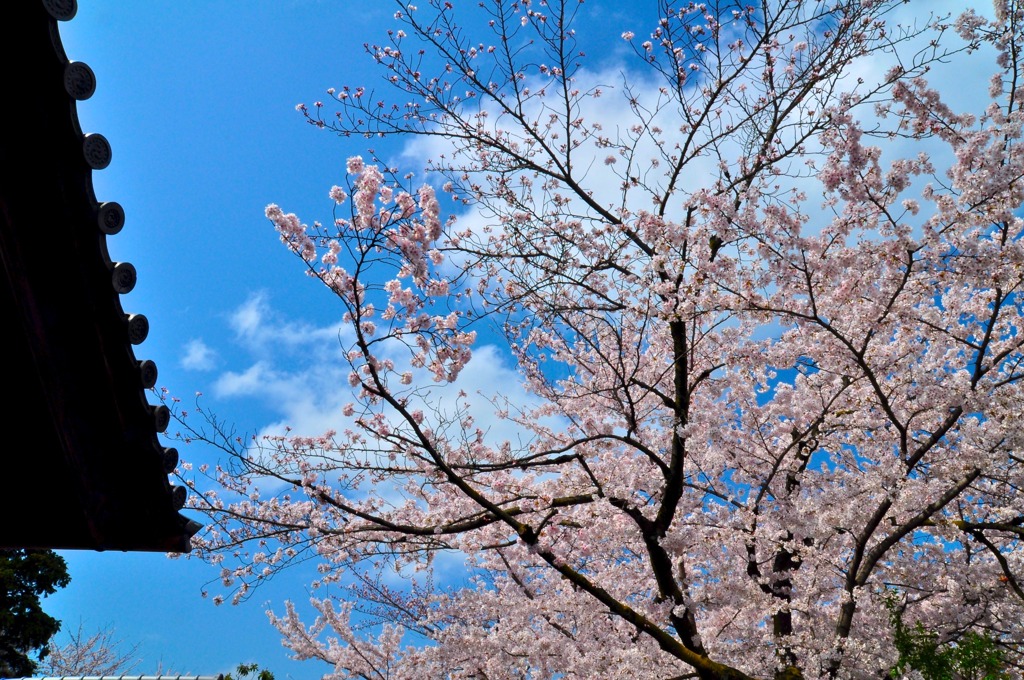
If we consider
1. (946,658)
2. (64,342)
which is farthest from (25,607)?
(946,658)

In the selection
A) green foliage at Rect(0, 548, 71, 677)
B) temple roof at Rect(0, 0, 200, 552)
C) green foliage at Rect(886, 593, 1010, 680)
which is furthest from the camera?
green foliage at Rect(0, 548, 71, 677)

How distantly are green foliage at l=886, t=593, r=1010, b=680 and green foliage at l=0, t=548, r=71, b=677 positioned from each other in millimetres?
16588

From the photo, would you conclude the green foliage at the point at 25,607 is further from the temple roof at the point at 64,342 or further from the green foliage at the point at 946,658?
the green foliage at the point at 946,658

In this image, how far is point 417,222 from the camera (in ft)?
24.5

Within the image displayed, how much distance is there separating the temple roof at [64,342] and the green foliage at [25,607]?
46.2 ft

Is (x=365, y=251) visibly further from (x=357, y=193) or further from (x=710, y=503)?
(x=710, y=503)

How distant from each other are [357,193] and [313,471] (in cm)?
379

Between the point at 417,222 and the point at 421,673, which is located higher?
the point at 417,222

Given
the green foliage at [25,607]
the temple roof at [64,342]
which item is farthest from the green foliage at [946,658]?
the green foliage at [25,607]

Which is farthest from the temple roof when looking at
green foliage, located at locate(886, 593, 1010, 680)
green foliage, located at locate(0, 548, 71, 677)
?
green foliage, located at locate(0, 548, 71, 677)

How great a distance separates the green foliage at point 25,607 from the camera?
1581 centimetres

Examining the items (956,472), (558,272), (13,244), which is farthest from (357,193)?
(956,472)

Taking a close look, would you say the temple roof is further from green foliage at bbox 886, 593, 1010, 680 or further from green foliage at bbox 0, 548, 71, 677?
green foliage at bbox 0, 548, 71, 677

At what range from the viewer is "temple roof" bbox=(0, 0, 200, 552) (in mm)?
3762
